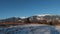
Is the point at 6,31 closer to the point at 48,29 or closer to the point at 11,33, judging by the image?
the point at 11,33

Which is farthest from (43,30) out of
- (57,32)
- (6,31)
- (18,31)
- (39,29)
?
(6,31)

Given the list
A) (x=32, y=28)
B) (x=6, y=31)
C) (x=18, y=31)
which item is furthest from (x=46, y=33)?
(x=6, y=31)

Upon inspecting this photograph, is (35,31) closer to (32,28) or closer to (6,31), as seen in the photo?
(32,28)

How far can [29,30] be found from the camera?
403 centimetres

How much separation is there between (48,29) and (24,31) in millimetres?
681

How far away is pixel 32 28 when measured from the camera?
4.13 metres

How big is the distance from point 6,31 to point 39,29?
921mm

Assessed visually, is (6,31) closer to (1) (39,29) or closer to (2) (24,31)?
(2) (24,31)

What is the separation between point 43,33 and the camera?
4.00 metres

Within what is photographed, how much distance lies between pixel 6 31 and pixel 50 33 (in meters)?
1.21

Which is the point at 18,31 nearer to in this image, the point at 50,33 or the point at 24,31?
the point at 24,31

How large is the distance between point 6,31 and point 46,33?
1109 millimetres

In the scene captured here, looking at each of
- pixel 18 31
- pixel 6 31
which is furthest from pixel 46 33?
pixel 6 31

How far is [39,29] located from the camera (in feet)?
13.7
